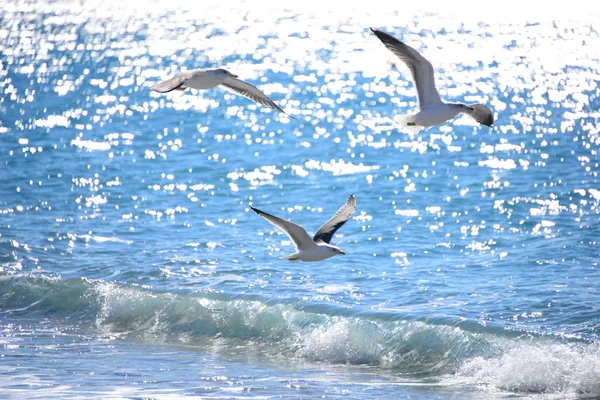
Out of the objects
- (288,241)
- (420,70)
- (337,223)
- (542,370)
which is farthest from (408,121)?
(288,241)

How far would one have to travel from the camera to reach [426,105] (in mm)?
13859

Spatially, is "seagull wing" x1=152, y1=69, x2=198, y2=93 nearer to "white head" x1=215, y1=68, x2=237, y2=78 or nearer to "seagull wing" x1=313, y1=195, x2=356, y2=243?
"white head" x1=215, y1=68, x2=237, y2=78

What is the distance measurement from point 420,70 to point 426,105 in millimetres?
518

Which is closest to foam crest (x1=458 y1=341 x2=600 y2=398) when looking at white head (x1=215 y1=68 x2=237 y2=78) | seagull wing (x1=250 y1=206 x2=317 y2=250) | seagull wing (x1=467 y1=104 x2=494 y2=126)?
seagull wing (x1=250 y1=206 x2=317 y2=250)

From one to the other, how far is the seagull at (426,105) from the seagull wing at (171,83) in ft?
8.76

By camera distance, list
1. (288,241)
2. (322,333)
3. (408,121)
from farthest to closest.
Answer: (288,241) → (322,333) → (408,121)

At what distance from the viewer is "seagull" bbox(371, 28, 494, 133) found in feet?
44.1

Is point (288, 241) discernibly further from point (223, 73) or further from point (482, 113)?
point (223, 73)

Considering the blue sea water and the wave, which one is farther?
the blue sea water

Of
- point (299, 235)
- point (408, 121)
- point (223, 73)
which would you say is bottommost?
point (299, 235)

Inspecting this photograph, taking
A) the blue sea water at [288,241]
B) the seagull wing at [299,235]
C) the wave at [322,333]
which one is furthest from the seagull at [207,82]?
the wave at [322,333]

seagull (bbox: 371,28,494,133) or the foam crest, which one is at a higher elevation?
seagull (bbox: 371,28,494,133)

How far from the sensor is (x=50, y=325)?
668 inches

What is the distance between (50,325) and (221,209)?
9.55m
